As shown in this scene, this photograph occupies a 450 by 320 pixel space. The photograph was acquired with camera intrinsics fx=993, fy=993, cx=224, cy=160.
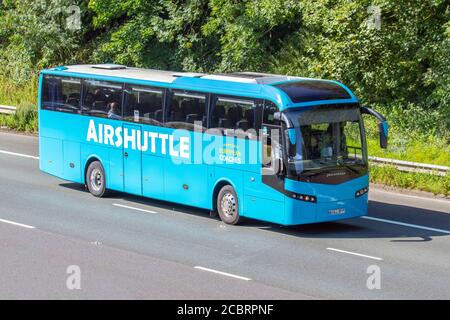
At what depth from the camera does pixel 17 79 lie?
131ft

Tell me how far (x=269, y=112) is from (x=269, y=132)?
38 cm

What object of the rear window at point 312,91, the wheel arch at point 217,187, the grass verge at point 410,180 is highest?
the rear window at point 312,91

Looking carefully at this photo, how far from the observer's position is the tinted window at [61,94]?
23.6 m

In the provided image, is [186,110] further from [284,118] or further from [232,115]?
[284,118]

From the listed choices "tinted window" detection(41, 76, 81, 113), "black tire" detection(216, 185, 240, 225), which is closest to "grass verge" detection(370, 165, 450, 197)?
"black tire" detection(216, 185, 240, 225)

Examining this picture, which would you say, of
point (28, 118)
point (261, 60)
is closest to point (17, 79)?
point (28, 118)

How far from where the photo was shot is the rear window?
18.8 metres

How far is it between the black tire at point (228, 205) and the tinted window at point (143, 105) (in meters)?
2.39

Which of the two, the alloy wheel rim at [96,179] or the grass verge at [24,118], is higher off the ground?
the grass verge at [24,118]

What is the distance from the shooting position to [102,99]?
22875 millimetres

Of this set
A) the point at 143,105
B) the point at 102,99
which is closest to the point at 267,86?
the point at 143,105

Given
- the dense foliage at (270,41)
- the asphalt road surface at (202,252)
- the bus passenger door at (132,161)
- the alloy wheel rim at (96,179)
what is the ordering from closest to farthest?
the asphalt road surface at (202,252) → the bus passenger door at (132,161) → the alloy wheel rim at (96,179) → the dense foliage at (270,41)

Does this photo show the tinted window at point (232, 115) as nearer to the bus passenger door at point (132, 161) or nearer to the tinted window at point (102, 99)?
the bus passenger door at point (132, 161)

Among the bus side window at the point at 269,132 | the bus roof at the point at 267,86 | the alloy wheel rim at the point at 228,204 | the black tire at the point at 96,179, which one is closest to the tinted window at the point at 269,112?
the bus side window at the point at 269,132
